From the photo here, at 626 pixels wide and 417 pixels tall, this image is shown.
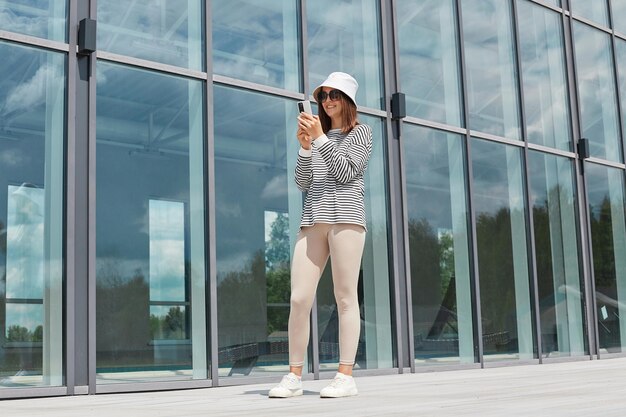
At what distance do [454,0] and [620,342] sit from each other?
4354 mm

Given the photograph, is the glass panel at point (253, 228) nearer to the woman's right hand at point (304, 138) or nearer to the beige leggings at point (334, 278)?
the beige leggings at point (334, 278)

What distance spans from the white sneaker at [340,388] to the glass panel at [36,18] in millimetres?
2827

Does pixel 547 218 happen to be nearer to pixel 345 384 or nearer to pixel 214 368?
pixel 214 368

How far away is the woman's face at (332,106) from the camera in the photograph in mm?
3943

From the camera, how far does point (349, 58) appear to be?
6812 mm

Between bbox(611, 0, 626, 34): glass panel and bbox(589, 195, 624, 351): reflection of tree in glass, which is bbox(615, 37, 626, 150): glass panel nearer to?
bbox(611, 0, 626, 34): glass panel

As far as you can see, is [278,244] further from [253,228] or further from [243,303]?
[243,303]

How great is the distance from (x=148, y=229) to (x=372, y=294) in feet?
6.88

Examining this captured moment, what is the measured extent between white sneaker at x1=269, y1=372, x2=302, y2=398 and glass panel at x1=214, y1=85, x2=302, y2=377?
5.41 feet

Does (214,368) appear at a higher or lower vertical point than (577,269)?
lower

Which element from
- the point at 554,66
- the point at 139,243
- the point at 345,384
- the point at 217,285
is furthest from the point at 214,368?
the point at 554,66

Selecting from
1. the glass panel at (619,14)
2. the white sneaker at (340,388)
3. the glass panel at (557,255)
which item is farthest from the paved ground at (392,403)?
the glass panel at (619,14)

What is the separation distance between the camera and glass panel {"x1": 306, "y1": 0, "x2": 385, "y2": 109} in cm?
654

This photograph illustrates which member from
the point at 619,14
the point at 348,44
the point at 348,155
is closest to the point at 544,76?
the point at 619,14
